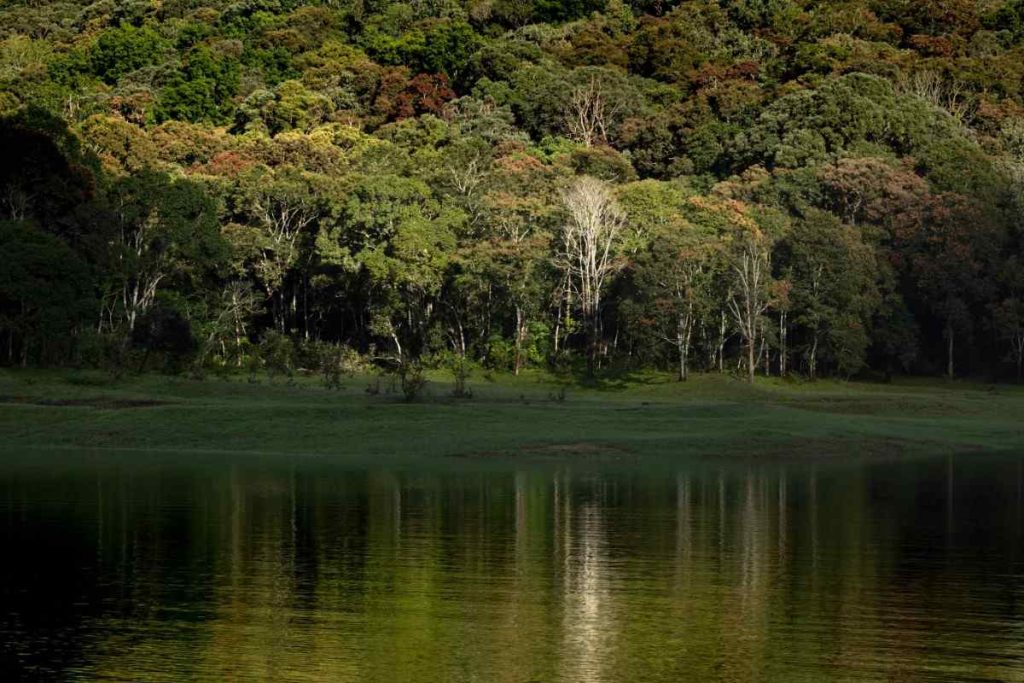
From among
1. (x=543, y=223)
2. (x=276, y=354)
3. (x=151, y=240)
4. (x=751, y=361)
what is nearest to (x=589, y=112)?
(x=543, y=223)

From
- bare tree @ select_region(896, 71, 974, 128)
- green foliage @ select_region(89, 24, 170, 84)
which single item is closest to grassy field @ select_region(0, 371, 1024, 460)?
bare tree @ select_region(896, 71, 974, 128)

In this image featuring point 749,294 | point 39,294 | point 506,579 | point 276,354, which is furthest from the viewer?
point 749,294

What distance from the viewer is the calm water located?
17.5 m

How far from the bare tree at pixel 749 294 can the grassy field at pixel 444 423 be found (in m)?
10.7

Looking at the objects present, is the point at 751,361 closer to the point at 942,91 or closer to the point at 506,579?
the point at 942,91

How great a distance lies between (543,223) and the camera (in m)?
83.3

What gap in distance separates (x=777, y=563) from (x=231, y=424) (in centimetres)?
2846

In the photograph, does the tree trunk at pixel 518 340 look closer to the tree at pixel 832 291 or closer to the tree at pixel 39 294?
the tree at pixel 832 291

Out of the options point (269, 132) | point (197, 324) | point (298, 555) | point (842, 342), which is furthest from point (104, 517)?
point (269, 132)

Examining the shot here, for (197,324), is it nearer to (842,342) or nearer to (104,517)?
(842,342)

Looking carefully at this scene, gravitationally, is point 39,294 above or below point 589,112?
below

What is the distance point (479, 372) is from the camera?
77.5m

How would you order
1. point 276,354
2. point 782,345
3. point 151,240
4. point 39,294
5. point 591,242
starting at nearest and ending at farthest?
1. point 39,294
2. point 276,354
3. point 151,240
4. point 782,345
5. point 591,242

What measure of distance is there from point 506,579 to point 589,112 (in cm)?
9365
